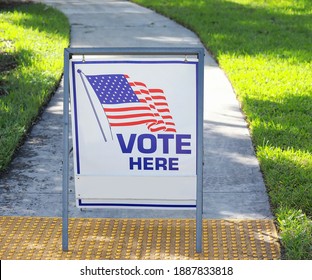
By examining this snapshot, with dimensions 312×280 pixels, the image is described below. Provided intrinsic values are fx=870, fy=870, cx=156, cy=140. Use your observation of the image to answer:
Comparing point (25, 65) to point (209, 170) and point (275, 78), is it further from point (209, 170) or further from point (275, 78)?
point (209, 170)

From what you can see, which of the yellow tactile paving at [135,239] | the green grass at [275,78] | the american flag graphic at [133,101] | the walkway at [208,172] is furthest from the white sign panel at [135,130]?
the green grass at [275,78]

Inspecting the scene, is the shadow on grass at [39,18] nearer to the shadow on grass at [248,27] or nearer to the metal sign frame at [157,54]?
the shadow on grass at [248,27]

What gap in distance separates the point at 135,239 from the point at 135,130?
76cm

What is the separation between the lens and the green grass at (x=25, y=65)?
8031mm

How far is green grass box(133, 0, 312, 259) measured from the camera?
609 cm

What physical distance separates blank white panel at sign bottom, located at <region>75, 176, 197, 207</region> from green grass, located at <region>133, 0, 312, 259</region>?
69cm

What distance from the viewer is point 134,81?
5195 mm

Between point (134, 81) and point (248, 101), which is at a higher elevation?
point (134, 81)

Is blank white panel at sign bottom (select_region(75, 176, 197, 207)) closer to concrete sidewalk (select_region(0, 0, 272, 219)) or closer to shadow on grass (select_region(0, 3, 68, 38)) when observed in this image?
concrete sidewalk (select_region(0, 0, 272, 219))

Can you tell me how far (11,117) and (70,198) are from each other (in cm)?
213

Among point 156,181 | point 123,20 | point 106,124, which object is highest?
point 106,124

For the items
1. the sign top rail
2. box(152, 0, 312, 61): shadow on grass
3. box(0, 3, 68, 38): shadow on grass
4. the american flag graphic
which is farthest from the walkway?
box(0, 3, 68, 38): shadow on grass

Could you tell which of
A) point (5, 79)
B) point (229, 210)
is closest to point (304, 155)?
point (229, 210)
